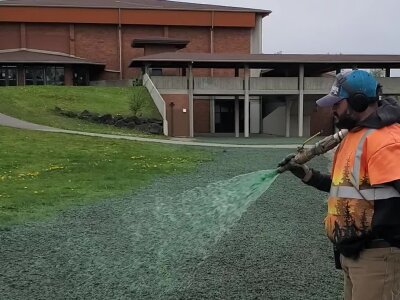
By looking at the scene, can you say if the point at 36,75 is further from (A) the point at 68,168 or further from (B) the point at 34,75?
(A) the point at 68,168

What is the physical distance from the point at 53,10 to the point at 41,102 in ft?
94.7

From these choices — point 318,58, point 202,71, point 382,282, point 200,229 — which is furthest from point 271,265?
point 202,71

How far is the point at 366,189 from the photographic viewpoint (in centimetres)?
325

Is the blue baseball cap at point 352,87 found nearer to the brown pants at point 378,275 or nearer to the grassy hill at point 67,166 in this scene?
the brown pants at point 378,275

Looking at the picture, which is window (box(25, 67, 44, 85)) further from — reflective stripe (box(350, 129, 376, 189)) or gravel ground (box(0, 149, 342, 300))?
reflective stripe (box(350, 129, 376, 189))

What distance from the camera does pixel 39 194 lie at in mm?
11992

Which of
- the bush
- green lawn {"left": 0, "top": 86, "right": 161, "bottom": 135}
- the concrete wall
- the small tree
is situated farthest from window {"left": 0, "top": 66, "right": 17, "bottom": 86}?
the concrete wall

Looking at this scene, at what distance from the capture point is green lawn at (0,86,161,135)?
3375 cm

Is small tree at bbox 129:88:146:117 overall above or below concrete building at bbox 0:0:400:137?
below

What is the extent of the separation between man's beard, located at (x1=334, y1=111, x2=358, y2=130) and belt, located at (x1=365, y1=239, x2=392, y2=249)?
0.69 meters

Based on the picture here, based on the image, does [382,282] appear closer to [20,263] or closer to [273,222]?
[20,263]

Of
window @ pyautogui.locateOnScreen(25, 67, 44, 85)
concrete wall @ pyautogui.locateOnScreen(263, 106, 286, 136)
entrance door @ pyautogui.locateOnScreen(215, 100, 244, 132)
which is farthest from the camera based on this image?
window @ pyautogui.locateOnScreen(25, 67, 44, 85)

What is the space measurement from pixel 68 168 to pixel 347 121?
13.9 m

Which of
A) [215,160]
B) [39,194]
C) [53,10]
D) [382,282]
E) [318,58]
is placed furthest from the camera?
[53,10]
